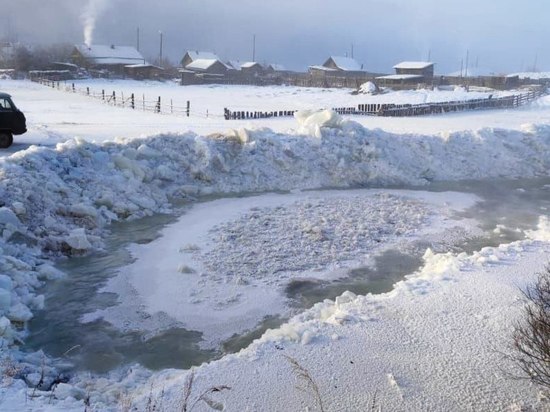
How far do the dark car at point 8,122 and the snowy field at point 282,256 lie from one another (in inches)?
18.3

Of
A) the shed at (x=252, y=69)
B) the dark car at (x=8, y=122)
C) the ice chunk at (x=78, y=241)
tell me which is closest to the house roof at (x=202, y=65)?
the shed at (x=252, y=69)

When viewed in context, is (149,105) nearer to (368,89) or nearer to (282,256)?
(368,89)

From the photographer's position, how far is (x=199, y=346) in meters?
7.78

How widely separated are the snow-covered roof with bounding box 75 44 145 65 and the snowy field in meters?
68.3

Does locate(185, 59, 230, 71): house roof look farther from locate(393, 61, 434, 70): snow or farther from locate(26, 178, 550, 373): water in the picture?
locate(26, 178, 550, 373): water

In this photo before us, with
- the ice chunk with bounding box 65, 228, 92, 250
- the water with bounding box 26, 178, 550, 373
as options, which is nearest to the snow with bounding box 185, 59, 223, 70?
the water with bounding box 26, 178, 550, 373

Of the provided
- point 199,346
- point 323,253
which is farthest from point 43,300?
point 323,253

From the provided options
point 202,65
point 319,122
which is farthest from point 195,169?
point 202,65

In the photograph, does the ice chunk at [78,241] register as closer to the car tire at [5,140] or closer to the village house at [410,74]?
the car tire at [5,140]

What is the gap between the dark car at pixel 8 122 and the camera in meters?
18.3

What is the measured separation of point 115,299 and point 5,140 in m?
11.7

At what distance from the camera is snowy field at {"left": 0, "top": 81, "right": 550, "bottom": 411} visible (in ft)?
19.5

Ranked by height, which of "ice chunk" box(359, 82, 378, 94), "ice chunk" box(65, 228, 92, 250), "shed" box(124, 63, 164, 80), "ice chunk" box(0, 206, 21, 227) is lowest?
"ice chunk" box(65, 228, 92, 250)

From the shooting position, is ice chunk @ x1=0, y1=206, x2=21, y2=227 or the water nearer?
the water
